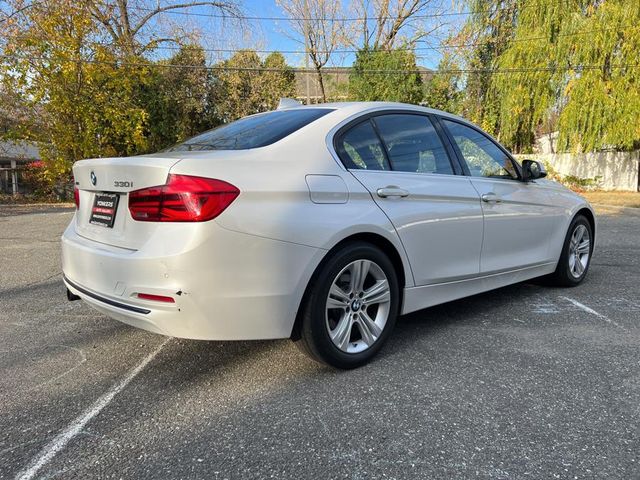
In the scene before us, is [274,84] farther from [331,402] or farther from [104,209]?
[331,402]

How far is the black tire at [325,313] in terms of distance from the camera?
286cm

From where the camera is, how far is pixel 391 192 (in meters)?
3.25

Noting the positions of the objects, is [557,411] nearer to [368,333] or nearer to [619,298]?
[368,333]

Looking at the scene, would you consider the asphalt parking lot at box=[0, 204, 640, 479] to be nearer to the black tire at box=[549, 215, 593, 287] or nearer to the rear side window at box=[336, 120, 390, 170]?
the black tire at box=[549, 215, 593, 287]

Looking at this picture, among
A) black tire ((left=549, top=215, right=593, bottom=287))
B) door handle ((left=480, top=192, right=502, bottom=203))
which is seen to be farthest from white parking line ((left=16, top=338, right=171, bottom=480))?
black tire ((left=549, top=215, right=593, bottom=287))

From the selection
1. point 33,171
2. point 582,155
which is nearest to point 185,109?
point 33,171

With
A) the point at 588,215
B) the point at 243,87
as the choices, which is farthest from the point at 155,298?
the point at 243,87

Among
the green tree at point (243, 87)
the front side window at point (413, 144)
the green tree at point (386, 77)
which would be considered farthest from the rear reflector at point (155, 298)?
the green tree at point (386, 77)

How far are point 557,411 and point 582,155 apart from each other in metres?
22.4

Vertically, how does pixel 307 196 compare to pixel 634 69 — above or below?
below

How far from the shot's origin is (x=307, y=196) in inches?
111

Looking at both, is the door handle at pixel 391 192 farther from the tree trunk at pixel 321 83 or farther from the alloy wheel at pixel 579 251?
the tree trunk at pixel 321 83

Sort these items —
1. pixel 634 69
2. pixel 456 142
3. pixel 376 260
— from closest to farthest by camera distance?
pixel 376 260 < pixel 456 142 < pixel 634 69

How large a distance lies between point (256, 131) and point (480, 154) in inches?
80.9
